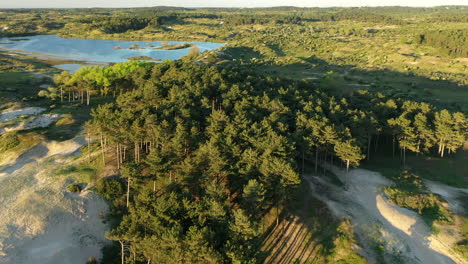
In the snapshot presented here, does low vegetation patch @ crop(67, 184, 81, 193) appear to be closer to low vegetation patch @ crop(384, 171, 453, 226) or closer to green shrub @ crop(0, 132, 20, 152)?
green shrub @ crop(0, 132, 20, 152)

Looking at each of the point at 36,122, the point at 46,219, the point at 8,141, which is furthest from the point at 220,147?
the point at 36,122

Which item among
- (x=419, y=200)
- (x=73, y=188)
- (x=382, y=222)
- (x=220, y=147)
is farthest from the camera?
(x=73, y=188)

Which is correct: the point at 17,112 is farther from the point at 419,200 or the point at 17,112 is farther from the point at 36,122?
the point at 419,200

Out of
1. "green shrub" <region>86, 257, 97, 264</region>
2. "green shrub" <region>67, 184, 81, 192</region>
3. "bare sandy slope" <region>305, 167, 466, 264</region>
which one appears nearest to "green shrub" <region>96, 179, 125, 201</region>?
"green shrub" <region>67, 184, 81, 192</region>

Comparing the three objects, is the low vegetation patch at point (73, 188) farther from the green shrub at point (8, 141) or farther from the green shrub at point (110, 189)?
the green shrub at point (8, 141)

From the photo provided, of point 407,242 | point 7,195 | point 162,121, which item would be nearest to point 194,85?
point 162,121
